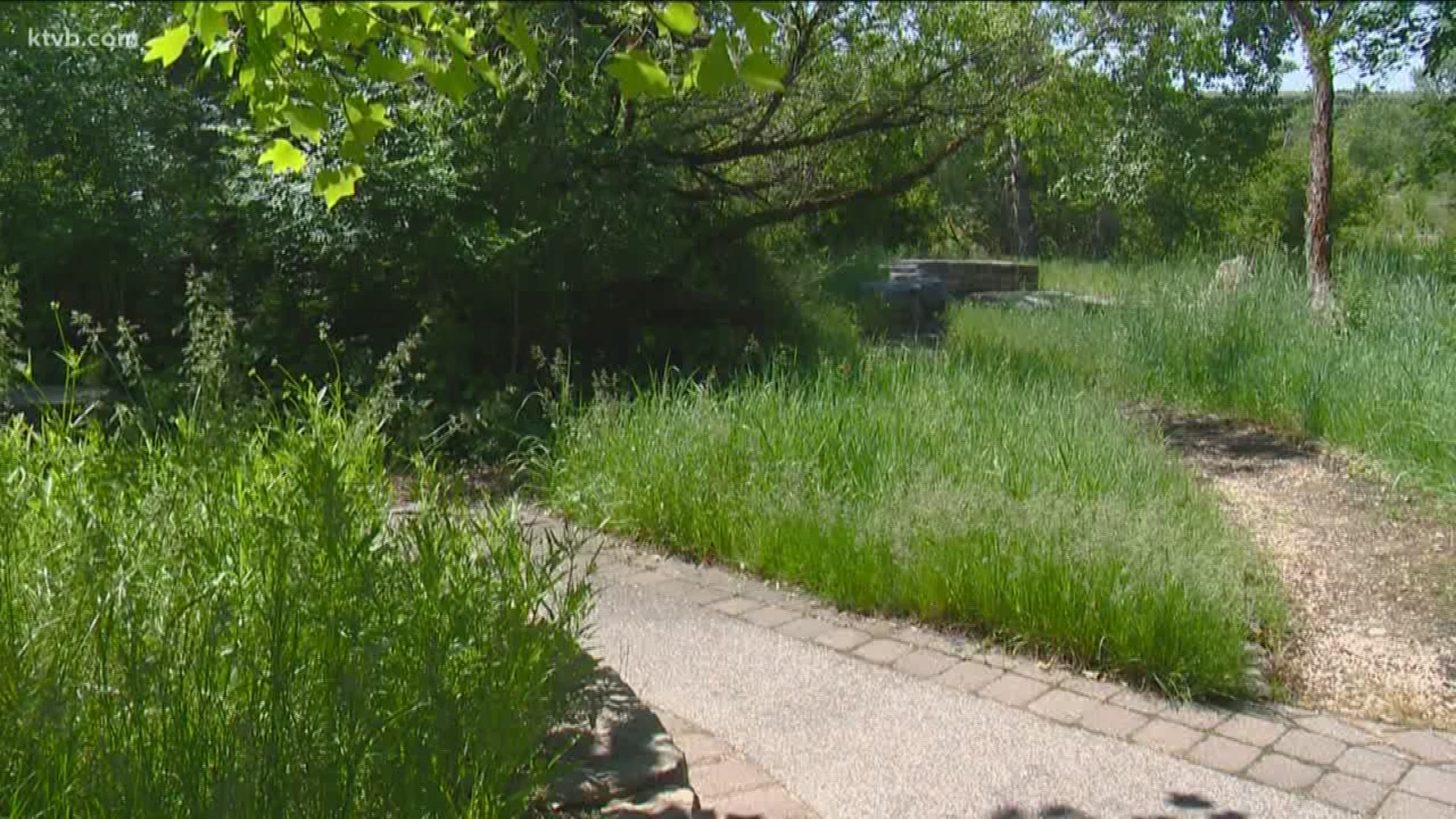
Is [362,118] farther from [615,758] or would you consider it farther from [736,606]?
[736,606]

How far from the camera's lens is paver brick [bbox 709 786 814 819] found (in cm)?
329

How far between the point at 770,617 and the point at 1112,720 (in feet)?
5.04

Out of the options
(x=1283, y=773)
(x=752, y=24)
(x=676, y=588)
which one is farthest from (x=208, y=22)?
(x=676, y=588)

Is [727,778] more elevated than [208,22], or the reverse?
[208,22]

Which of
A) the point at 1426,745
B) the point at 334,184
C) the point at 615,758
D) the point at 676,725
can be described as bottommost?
the point at 1426,745

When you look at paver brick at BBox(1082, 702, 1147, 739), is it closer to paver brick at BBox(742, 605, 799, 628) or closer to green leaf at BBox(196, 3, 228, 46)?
paver brick at BBox(742, 605, 799, 628)

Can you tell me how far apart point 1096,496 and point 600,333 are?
467 centimetres

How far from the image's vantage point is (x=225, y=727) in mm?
2551

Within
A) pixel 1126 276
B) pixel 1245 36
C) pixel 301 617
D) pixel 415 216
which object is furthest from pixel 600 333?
pixel 1245 36

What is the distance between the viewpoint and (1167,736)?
4.02 meters

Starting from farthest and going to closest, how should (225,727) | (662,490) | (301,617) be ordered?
(662,490) → (301,617) → (225,727)

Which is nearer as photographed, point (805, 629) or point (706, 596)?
point (805, 629)

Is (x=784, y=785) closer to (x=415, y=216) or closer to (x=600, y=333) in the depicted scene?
(x=415, y=216)

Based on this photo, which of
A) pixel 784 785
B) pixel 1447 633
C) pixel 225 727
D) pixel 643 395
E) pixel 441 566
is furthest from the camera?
pixel 643 395
